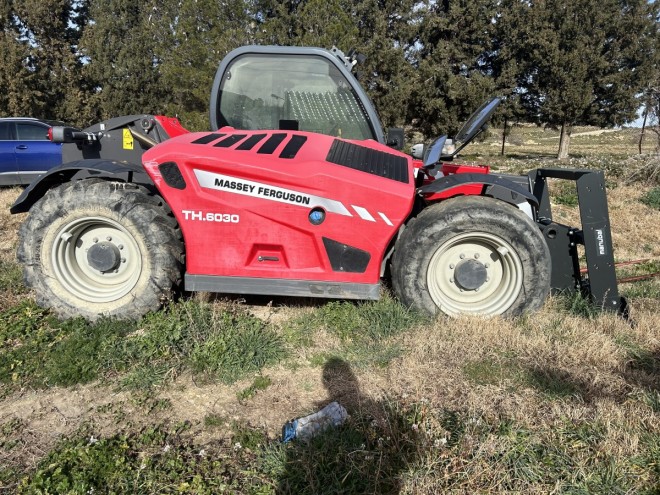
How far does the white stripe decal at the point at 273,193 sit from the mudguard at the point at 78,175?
2.57ft

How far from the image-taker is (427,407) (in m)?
2.47

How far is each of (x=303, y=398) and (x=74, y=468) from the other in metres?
1.21

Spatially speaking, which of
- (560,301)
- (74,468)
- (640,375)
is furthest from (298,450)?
(560,301)

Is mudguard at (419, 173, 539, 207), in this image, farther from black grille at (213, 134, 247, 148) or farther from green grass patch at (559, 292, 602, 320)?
black grille at (213, 134, 247, 148)

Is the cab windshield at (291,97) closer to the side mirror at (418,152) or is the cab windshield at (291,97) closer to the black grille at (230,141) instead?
the side mirror at (418,152)

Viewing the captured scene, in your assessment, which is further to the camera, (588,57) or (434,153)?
(588,57)

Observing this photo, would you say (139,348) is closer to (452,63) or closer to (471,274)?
(471,274)

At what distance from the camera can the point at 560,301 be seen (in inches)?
149

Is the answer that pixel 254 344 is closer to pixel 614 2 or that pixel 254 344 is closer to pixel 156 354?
pixel 156 354

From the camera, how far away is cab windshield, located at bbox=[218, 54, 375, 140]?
4.16 metres

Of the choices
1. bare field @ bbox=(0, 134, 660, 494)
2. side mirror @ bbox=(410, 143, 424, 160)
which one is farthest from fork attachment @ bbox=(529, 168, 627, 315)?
side mirror @ bbox=(410, 143, 424, 160)

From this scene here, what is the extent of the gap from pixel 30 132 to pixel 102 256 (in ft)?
28.2

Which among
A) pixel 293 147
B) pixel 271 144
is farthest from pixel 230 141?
pixel 293 147

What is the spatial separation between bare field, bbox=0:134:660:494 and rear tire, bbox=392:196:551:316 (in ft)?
0.73
